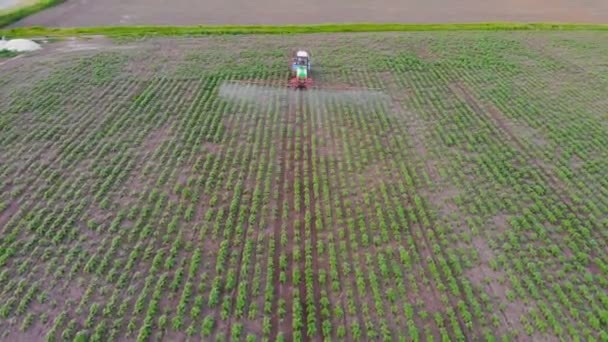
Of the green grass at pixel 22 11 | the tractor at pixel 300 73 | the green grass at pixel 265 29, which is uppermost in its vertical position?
the green grass at pixel 22 11

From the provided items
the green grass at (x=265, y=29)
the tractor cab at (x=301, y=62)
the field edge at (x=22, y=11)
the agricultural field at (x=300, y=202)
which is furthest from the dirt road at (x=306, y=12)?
the tractor cab at (x=301, y=62)

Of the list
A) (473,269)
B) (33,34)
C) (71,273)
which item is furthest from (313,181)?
(33,34)

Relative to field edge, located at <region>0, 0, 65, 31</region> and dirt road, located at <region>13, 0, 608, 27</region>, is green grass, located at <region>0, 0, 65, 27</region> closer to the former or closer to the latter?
field edge, located at <region>0, 0, 65, 31</region>

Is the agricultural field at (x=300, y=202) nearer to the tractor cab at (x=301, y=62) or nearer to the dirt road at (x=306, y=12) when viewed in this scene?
the tractor cab at (x=301, y=62)

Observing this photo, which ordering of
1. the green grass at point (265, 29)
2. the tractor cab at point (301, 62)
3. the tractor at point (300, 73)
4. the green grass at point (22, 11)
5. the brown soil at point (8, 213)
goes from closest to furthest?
the brown soil at point (8, 213) → the tractor at point (300, 73) → the tractor cab at point (301, 62) → the green grass at point (265, 29) → the green grass at point (22, 11)

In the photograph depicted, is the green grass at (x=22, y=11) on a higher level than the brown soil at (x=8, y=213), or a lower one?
higher

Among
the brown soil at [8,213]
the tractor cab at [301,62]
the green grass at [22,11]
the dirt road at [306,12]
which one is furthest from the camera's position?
the dirt road at [306,12]

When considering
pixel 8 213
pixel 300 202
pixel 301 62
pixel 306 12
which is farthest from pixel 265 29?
pixel 8 213

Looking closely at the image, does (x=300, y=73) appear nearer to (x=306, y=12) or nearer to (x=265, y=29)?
(x=265, y=29)
